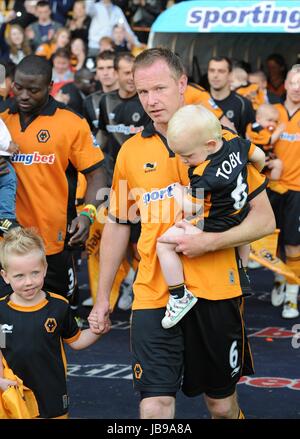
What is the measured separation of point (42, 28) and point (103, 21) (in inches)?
52.6

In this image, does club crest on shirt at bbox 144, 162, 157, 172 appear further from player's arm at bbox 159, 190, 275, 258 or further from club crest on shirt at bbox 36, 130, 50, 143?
club crest on shirt at bbox 36, 130, 50, 143

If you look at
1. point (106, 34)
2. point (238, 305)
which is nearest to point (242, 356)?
point (238, 305)

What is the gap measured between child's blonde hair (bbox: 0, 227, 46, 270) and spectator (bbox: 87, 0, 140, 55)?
44.1ft

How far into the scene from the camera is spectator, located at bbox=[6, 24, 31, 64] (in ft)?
61.3

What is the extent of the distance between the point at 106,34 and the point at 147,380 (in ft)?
46.7

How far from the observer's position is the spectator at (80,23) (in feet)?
64.4

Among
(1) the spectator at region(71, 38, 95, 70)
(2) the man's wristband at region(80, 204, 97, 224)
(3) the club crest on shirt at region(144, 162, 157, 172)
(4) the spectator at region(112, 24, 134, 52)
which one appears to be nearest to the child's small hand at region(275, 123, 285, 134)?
(2) the man's wristband at region(80, 204, 97, 224)

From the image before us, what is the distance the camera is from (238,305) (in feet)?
18.8

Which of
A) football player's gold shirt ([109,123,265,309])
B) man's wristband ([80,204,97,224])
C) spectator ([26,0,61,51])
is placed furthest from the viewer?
spectator ([26,0,61,51])

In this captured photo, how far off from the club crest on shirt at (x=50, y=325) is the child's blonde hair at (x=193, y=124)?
1.19 m

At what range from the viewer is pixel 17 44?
738 inches

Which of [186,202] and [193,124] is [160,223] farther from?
[193,124]

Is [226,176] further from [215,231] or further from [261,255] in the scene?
Answer: [261,255]
